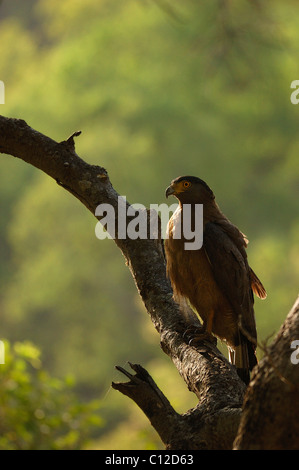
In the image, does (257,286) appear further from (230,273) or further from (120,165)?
(120,165)

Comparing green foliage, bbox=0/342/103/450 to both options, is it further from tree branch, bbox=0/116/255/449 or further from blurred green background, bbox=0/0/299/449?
blurred green background, bbox=0/0/299/449

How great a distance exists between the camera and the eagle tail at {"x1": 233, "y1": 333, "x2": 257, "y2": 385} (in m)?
2.75

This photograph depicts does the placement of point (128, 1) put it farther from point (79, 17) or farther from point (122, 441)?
point (122, 441)

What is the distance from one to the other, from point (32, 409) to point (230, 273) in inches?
58.0

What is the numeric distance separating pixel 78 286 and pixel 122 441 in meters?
3.78

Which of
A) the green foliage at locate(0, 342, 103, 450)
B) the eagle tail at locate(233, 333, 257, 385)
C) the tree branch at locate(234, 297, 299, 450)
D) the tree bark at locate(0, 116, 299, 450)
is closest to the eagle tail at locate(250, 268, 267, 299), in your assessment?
the eagle tail at locate(233, 333, 257, 385)

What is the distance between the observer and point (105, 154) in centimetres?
1223

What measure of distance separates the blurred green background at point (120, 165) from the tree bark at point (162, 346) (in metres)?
8.38

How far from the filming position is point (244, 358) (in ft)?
9.16

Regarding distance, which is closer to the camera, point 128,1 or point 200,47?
point 200,47

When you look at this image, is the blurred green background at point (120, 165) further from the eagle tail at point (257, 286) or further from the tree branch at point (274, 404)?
the tree branch at point (274, 404)

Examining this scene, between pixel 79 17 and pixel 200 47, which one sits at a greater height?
pixel 79 17
